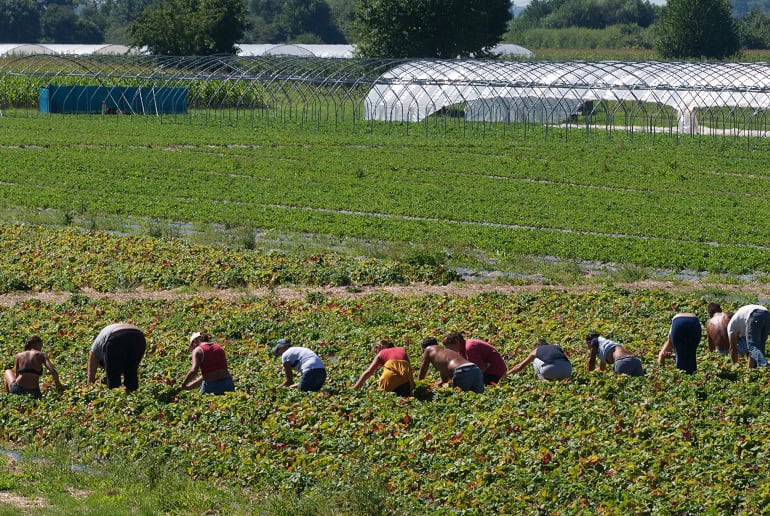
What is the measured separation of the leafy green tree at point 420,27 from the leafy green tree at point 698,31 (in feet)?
78.2

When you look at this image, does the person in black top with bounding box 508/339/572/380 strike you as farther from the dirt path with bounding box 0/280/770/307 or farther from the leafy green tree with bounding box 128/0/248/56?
the leafy green tree with bounding box 128/0/248/56

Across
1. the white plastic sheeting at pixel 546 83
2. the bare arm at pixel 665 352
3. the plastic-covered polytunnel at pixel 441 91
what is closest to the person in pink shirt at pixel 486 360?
the bare arm at pixel 665 352

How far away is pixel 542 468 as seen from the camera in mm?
12914

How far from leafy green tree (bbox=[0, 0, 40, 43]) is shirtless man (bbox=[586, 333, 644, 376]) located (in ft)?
506

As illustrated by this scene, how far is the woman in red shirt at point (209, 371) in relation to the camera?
1579 cm

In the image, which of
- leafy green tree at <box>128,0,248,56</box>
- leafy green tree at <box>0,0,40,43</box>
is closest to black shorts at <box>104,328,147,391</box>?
leafy green tree at <box>128,0,248,56</box>

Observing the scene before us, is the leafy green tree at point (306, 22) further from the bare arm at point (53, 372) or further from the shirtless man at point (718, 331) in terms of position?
the bare arm at point (53, 372)

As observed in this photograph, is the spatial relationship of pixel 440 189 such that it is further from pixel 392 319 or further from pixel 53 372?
pixel 53 372

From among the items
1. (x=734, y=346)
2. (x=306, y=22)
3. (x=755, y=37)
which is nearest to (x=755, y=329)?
(x=734, y=346)

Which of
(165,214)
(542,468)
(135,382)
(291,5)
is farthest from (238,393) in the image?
(291,5)

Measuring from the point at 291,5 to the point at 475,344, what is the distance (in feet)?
569

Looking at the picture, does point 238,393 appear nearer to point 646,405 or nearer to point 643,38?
point 646,405

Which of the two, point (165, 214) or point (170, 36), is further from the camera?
point (170, 36)

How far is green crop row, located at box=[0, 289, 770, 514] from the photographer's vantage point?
12.4 metres
